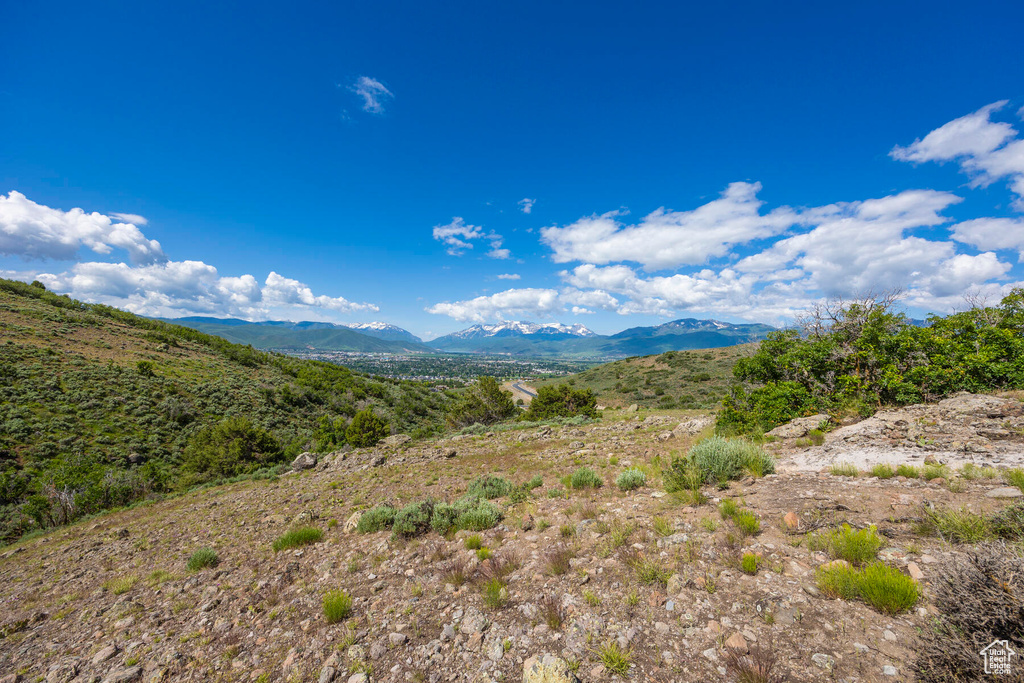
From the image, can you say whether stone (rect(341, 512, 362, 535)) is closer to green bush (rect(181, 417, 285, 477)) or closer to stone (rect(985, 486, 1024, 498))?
stone (rect(985, 486, 1024, 498))

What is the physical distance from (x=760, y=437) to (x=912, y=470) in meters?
A: 4.71

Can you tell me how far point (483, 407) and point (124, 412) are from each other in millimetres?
24460

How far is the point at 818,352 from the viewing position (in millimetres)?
12352

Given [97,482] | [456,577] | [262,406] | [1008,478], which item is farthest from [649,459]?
[262,406]

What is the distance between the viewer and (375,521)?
317 inches

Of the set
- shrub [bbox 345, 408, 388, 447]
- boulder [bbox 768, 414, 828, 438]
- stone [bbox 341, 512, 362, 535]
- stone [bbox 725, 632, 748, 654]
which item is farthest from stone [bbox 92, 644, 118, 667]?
shrub [bbox 345, 408, 388, 447]

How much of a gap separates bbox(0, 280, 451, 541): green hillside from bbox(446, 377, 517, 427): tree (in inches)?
164

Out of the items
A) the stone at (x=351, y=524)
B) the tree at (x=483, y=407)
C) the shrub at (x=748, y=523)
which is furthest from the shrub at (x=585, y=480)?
the tree at (x=483, y=407)

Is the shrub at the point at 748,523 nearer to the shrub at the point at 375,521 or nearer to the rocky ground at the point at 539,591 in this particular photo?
the rocky ground at the point at 539,591

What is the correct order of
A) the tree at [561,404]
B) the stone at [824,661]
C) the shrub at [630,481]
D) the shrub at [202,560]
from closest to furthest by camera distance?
the stone at [824,661], the shrub at [202,560], the shrub at [630,481], the tree at [561,404]

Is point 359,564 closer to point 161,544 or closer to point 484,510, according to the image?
point 484,510

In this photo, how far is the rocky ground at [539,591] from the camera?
3625 millimetres

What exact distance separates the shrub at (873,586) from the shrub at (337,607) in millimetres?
6236

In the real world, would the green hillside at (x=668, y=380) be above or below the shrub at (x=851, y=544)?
below
